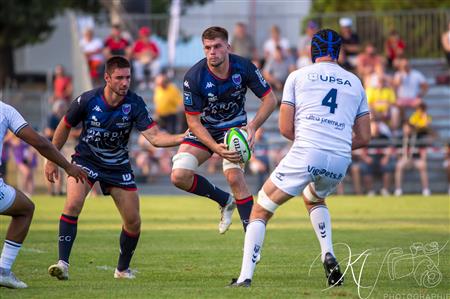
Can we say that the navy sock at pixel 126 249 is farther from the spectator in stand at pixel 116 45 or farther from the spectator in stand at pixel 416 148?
the spectator in stand at pixel 116 45

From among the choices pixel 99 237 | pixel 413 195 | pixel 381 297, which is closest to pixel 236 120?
pixel 381 297

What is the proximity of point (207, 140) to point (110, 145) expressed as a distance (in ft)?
3.28

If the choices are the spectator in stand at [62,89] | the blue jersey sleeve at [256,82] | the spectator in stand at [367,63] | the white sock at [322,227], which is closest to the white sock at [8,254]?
the white sock at [322,227]

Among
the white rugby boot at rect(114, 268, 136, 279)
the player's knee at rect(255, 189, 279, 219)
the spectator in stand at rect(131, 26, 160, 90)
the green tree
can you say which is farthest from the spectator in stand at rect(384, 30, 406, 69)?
the player's knee at rect(255, 189, 279, 219)

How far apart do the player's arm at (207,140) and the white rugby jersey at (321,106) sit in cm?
104

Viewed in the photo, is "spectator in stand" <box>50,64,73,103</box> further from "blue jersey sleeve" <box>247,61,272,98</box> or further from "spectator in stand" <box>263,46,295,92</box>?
"blue jersey sleeve" <box>247,61,272,98</box>

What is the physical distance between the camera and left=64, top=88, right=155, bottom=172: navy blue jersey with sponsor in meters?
10.5

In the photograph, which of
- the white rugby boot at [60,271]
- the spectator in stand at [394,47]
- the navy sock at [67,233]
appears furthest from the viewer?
the spectator in stand at [394,47]

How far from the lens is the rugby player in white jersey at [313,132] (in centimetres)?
909

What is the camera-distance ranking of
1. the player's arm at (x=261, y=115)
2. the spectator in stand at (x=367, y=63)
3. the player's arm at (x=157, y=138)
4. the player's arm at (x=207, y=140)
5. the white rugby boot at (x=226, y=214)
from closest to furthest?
the player's arm at (x=207, y=140), the player's arm at (x=261, y=115), the player's arm at (x=157, y=138), the white rugby boot at (x=226, y=214), the spectator in stand at (x=367, y=63)

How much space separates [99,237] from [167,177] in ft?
38.6

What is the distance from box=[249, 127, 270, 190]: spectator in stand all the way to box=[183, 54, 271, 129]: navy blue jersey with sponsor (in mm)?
14029

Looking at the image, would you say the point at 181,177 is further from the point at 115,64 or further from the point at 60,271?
the point at 60,271

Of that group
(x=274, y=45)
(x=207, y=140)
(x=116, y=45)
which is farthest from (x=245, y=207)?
(x=274, y=45)
